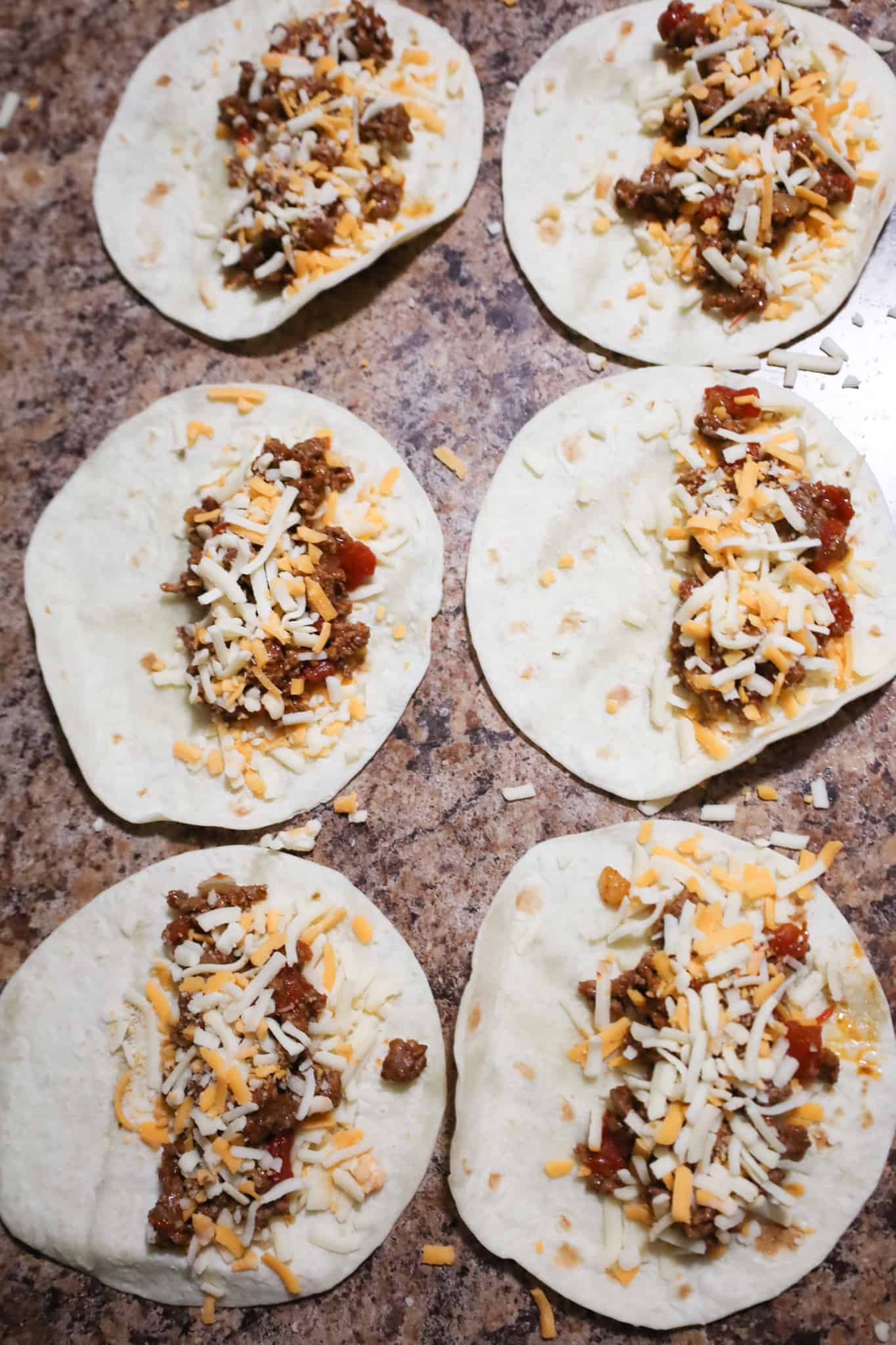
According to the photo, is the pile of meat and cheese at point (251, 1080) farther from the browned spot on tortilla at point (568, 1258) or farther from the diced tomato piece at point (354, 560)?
the diced tomato piece at point (354, 560)

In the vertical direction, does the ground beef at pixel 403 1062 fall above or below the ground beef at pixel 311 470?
below

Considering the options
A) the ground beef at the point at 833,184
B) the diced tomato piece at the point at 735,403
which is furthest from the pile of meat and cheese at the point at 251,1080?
the ground beef at the point at 833,184

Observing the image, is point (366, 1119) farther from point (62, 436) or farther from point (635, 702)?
point (62, 436)

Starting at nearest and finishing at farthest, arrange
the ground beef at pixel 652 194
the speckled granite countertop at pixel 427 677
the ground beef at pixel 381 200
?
the speckled granite countertop at pixel 427 677 → the ground beef at pixel 652 194 → the ground beef at pixel 381 200

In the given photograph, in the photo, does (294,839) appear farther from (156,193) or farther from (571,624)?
(156,193)

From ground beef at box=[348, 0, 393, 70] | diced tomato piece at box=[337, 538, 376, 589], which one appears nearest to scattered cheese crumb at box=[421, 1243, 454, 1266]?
diced tomato piece at box=[337, 538, 376, 589]

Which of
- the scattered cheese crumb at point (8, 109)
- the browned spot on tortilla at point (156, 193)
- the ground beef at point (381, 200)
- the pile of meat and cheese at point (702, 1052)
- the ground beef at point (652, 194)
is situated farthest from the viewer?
the scattered cheese crumb at point (8, 109)

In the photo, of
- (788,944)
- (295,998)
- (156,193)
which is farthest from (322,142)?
(788,944)

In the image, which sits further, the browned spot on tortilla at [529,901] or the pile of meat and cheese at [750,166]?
the pile of meat and cheese at [750,166]

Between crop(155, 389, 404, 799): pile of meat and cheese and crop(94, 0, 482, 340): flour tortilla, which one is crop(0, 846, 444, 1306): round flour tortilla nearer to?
crop(155, 389, 404, 799): pile of meat and cheese
